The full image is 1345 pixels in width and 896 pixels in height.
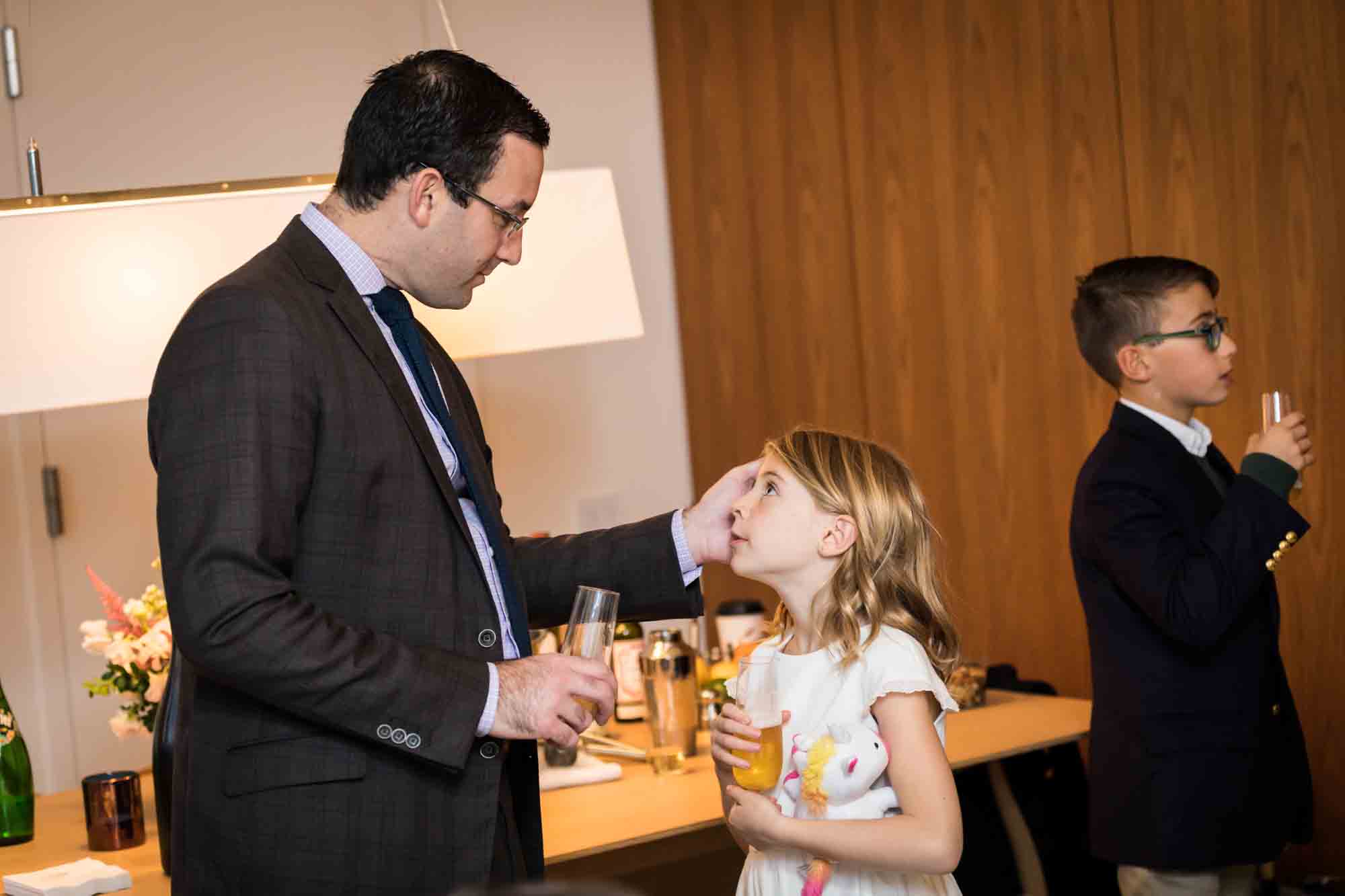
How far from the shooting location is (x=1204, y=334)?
2516mm

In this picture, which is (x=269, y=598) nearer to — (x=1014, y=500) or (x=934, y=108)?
(x=1014, y=500)

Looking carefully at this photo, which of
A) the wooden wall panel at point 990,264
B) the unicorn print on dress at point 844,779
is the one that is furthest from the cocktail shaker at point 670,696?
the wooden wall panel at point 990,264

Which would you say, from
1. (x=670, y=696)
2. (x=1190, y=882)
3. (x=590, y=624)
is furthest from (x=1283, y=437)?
(x=590, y=624)

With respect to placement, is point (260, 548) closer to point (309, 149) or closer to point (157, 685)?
point (157, 685)

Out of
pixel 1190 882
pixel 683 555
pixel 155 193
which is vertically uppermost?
pixel 155 193

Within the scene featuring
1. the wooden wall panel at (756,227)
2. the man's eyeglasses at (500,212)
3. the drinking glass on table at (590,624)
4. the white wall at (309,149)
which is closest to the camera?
the drinking glass on table at (590,624)

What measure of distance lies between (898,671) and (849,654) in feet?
0.22

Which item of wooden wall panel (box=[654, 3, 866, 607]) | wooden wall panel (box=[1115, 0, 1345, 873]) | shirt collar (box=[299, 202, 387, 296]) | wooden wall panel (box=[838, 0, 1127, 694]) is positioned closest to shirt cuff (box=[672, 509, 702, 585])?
shirt collar (box=[299, 202, 387, 296])

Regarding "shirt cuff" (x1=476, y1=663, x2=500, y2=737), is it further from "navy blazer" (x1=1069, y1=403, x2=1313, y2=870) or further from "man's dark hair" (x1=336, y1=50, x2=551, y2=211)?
"navy blazer" (x1=1069, y1=403, x2=1313, y2=870)

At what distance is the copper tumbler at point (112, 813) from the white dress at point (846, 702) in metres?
1.13

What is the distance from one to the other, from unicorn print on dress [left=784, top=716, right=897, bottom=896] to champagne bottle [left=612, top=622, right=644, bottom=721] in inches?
47.4

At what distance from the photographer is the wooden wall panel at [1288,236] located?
2.88 metres

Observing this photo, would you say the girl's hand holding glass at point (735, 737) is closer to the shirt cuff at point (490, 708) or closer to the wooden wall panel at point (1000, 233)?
the shirt cuff at point (490, 708)

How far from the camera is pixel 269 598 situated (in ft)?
4.84
